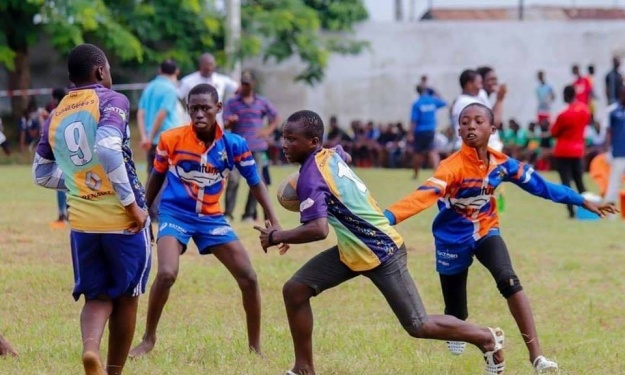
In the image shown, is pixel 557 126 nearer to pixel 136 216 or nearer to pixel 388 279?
pixel 388 279

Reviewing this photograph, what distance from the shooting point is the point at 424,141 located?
24.2 metres

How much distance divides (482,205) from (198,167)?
185 cm

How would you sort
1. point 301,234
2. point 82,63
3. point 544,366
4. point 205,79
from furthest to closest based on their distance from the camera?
point 205,79 → point 544,366 → point 301,234 → point 82,63

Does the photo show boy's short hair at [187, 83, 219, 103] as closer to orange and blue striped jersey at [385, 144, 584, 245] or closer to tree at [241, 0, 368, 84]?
orange and blue striped jersey at [385, 144, 584, 245]

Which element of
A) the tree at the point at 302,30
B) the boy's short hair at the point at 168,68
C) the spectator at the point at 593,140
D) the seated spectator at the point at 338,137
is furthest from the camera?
the tree at the point at 302,30

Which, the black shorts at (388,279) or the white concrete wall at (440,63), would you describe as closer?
the black shorts at (388,279)

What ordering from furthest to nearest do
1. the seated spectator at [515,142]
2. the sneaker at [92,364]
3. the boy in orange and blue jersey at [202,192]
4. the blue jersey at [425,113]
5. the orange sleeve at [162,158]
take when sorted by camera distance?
the seated spectator at [515,142]
the blue jersey at [425,113]
the orange sleeve at [162,158]
the boy in orange and blue jersey at [202,192]
the sneaker at [92,364]

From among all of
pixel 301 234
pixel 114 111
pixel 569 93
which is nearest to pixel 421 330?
pixel 301 234

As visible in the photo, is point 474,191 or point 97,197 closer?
point 97,197

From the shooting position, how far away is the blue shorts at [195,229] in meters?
7.67

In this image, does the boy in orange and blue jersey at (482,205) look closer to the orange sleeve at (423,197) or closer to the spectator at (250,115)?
the orange sleeve at (423,197)

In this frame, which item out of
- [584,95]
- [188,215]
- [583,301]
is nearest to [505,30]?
[584,95]

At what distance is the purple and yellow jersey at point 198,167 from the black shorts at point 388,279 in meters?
1.06

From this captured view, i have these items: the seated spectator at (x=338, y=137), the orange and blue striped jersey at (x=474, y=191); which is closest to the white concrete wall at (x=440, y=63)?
the seated spectator at (x=338, y=137)
